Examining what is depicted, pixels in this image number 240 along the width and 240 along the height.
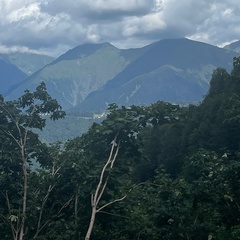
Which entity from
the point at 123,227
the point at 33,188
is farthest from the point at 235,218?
the point at 33,188

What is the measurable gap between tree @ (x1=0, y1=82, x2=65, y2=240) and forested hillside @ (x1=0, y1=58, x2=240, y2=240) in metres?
0.04

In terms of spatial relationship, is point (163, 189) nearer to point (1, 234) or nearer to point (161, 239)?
point (161, 239)

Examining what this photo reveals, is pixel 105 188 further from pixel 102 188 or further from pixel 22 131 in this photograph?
pixel 22 131

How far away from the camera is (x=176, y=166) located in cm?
4000

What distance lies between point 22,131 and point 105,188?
4369 mm

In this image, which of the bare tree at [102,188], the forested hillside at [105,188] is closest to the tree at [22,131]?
the forested hillside at [105,188]

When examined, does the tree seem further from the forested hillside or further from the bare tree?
the bare tree

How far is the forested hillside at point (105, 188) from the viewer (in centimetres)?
1230

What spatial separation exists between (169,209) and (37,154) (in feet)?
20.1

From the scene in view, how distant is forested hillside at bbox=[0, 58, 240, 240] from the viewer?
12305 millimetres

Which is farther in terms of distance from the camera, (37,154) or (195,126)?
(195,126)

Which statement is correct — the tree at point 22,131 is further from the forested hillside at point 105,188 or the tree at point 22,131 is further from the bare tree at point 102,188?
the bare tree at point 102,188

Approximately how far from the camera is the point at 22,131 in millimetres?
16516

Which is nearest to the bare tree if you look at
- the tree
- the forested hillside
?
the forested hillside
